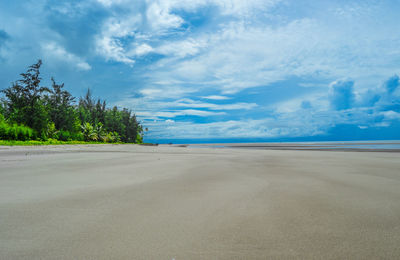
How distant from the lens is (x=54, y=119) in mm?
37438

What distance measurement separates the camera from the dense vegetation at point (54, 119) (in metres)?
25.6

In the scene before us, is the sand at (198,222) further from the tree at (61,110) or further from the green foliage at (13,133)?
the tree at (61,110)

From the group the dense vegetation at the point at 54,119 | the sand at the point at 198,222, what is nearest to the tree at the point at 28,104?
the dense vegetation at the point at 54,119

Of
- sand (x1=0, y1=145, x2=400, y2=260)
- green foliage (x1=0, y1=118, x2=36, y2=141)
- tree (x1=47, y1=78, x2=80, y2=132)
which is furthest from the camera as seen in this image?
tree (x1=47, y1=78, x2=80, y2=132)

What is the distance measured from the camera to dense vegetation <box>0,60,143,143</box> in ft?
84.0

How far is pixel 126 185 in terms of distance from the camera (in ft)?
13.8

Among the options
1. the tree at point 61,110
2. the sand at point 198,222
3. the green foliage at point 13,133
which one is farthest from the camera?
the tree at point 61,110

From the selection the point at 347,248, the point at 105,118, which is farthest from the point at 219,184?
the point at 105,118

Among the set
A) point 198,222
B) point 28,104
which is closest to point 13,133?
point 28,104

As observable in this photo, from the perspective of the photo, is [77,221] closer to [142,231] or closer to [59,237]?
[59,237]

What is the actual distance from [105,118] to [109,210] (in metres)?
52.6

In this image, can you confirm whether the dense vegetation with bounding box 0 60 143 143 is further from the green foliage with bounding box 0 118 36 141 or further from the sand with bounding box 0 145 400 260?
the sand with bounding box 0 145 400 260

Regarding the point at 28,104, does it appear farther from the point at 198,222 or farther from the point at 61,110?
the point at 198,222

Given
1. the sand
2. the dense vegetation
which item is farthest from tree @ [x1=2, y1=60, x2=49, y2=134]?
A: the sand
